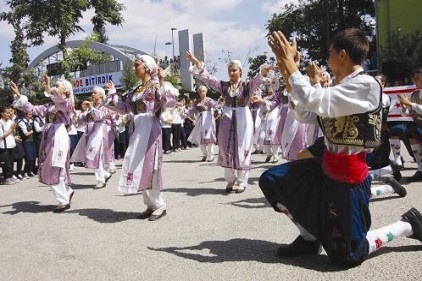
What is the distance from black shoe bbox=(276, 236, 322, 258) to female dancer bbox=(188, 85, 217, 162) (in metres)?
7.88

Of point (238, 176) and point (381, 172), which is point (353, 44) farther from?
point (238, 176)

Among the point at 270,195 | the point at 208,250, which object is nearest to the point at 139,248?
the point at 208,250

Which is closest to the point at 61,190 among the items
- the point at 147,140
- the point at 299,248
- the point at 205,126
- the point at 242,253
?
the point at 147,140

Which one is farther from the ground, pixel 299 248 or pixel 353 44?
pixel 353 44

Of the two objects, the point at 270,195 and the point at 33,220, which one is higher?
the point at 270,195

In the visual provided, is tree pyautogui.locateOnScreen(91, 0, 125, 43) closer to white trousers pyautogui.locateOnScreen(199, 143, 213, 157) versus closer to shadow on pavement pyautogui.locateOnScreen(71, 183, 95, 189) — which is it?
white trousers pyautogui.locateOnScreen(199, 143, 213, 157)

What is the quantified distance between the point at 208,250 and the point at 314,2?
2937 centimetres

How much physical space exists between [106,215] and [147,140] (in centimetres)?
109

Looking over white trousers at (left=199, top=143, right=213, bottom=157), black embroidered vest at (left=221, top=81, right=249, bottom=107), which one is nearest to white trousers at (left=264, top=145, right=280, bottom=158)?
white trousers at (left=199, top=143, right=213, bottom=157)

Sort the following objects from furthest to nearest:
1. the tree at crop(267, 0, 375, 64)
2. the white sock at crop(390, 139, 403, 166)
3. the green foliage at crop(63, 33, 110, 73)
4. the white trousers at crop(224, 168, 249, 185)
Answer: the tree at crop(267, 0, 375, 64), the green foliage at crop(63, 33, 110, 73), the white sock at crop(390, 139, 403, 166), the white trousers at crop(224, 168, 249, 185)

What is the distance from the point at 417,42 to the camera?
19.3 m

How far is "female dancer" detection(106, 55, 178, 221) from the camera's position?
17.0 feet

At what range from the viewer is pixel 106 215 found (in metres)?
5.62

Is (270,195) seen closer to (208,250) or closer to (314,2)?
(208,250)
